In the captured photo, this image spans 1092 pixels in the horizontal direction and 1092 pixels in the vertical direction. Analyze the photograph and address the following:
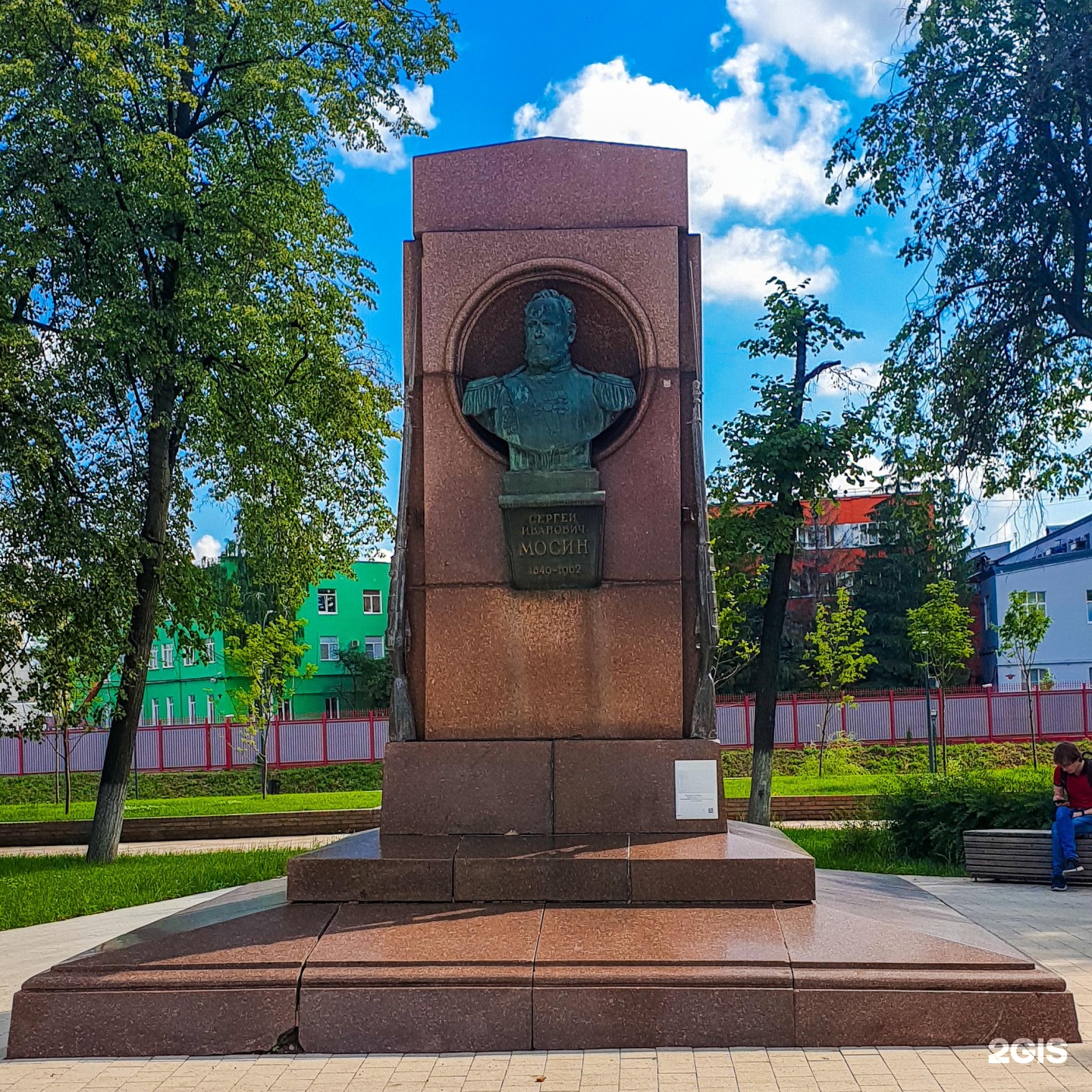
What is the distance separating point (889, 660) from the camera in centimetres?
4653

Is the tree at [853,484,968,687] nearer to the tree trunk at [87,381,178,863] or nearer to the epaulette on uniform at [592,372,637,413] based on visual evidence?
the tree trunk at [87,381,178,863]

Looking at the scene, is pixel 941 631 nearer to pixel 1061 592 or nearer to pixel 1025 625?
pixel 1025 625

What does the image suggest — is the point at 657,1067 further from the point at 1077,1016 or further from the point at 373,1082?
the point at 1077,1016

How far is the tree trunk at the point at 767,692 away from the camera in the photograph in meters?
16.8

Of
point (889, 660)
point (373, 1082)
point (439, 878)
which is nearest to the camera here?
point (373, 1082)

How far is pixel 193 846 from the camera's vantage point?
2003cm

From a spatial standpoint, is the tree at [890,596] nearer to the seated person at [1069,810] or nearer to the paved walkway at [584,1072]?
the seated person at [1069,810]

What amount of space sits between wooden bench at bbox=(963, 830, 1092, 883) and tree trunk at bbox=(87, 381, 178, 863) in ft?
34.8

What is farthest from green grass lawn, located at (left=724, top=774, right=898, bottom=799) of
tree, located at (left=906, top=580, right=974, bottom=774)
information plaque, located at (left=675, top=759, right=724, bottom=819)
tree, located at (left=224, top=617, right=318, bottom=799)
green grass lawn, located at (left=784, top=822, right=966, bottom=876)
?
information plaque, located at (left=675, top=759, right=724, bottom=819)

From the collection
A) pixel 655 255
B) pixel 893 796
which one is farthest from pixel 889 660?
pixel 655 255

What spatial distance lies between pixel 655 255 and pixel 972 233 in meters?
10.4

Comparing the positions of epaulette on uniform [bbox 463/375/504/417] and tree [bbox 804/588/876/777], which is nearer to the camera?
epaulette on uniform [bbox 463/375/504/417]

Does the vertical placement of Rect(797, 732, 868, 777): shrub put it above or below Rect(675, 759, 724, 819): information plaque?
below

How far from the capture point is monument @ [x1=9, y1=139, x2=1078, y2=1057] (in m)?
5.68
